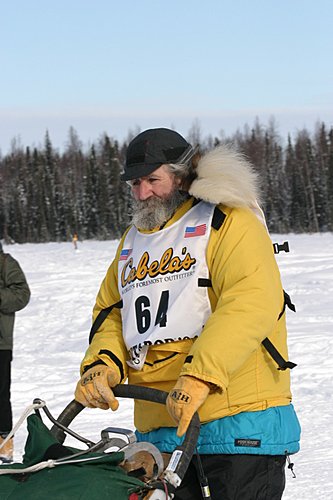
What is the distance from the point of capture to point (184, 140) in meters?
2.88

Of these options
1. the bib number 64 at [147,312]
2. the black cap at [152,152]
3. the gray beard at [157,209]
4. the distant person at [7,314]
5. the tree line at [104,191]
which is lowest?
the tree line at [104,191]

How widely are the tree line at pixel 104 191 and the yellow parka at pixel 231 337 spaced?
50897mm

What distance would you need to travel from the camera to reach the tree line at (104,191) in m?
57.9

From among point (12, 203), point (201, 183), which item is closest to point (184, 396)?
point (201, 183)

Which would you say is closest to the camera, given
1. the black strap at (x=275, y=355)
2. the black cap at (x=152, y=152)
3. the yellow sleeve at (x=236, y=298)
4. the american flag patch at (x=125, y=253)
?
the yellow sleeve at (x=236, y=298)

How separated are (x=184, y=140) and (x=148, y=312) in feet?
2.16

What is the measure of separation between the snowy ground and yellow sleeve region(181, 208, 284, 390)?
258 centimetres

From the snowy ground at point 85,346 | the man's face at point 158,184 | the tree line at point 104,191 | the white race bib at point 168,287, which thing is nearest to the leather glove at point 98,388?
the white race bib at point 168,287

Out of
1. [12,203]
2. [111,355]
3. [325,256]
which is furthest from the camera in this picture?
[12,203]

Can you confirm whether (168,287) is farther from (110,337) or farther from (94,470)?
(94,470)

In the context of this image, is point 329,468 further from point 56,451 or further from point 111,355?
point 56,451

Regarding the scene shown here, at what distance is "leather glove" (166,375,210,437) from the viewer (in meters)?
2.28

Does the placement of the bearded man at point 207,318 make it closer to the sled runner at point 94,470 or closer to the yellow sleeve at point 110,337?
the yellow sleeve at point 110,337

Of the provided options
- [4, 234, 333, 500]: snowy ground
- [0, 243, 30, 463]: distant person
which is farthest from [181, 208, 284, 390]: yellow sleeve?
[0, 243, 30, 463]: distant person
